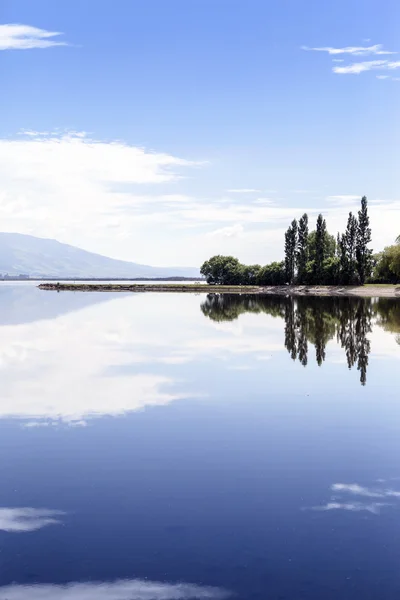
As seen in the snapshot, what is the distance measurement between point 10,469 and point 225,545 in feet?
21.5

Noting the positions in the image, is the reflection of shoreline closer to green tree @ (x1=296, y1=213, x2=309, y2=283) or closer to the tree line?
the tree line

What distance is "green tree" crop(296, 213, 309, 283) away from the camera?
6565 inches

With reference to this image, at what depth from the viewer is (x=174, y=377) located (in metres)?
26.4

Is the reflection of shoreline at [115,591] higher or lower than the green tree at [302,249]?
lower

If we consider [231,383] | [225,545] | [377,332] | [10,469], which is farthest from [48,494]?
[377,332]

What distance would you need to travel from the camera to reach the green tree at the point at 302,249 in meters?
167

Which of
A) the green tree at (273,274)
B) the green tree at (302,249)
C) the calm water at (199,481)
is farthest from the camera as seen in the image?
the green tree at (273,274)

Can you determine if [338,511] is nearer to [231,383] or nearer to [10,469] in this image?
[10,469]

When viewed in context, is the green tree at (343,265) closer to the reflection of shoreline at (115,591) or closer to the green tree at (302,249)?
the green tree at (302,249)

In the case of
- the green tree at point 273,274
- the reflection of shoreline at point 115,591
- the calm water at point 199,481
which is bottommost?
the reflection of shoreline at point 115,591

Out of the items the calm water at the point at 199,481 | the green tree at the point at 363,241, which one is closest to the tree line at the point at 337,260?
the green tree at the point at 363,241

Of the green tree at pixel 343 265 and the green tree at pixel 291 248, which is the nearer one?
the green tree at pixel 343 265

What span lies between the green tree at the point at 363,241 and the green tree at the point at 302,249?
2041cm

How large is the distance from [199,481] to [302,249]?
160 m
